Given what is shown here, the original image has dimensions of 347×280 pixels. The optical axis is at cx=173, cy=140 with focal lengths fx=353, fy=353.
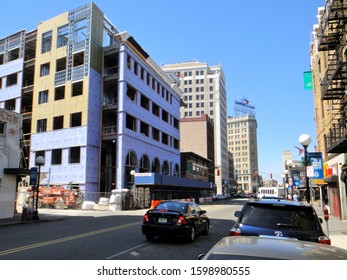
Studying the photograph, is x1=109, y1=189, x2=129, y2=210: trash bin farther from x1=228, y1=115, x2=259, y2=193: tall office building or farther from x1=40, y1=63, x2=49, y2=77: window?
x1=228, y1=115, x2=259, y2=193: tall office building

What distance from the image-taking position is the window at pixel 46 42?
51.7m

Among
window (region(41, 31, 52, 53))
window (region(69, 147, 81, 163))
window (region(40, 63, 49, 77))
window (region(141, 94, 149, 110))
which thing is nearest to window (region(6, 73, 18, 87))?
window (region(40, 63, 49, 77))

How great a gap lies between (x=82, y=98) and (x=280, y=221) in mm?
42097

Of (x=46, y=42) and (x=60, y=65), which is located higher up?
(x=46, y=42)

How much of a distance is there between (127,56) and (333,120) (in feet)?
106

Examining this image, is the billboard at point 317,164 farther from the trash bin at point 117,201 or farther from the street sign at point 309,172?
the trash bin at point 117,201

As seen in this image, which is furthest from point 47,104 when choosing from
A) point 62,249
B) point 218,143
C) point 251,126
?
point 251,126

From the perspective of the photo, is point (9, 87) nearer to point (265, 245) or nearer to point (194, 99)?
point (265, 245)

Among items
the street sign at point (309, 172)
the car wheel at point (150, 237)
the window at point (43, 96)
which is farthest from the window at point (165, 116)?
the car wheel at point (150, 237)

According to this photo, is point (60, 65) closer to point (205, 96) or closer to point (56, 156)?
point (56, 156)

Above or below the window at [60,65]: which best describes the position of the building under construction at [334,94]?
below

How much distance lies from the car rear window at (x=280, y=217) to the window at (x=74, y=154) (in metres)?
40.7

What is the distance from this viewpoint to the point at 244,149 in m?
189

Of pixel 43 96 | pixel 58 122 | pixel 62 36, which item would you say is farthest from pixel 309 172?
pixel 62 36
